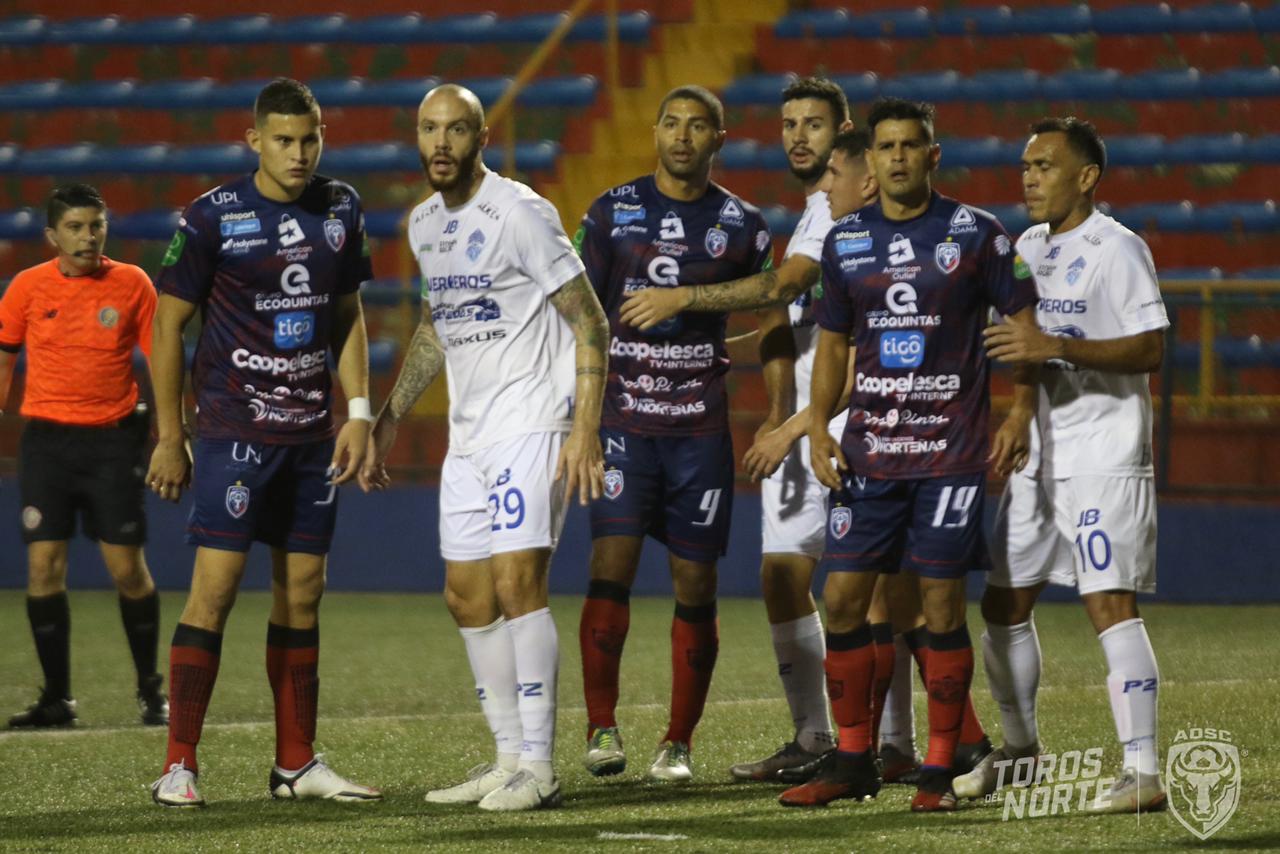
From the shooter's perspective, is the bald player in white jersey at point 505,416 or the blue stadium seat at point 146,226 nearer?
the bald player in white jersey at point 505,416

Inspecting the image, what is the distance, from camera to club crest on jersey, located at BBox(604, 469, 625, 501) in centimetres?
602

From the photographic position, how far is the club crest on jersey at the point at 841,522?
17.5 feet

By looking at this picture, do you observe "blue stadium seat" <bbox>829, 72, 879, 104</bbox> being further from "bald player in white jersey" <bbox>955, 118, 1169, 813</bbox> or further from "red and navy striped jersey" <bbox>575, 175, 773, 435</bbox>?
"bald player in white jersey" <bbox>955, 118, 1169, 813</bbox>

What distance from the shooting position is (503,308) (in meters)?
5.47

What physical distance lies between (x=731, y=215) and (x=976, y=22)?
9.53m

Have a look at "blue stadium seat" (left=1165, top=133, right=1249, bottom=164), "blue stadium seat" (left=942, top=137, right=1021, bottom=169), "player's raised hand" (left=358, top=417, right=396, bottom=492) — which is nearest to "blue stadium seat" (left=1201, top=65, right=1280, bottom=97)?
"blue stadium seat" (left=1165, top=133, right=1249, bottom=164)

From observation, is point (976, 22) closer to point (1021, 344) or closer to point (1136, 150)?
point (1136, 150)

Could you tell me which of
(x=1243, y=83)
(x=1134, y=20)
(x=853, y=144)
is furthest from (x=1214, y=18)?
(x=853, y=144)

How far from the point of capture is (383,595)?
447 inches

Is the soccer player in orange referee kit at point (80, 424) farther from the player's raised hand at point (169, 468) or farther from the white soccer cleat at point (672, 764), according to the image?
the white soccer cleat at point (672, 764)

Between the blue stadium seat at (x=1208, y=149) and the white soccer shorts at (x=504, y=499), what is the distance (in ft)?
31.2

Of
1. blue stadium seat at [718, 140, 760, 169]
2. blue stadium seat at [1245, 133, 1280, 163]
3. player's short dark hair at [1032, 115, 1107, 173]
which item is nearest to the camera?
player's short dark hair at [1032, 115, 1107, 173]

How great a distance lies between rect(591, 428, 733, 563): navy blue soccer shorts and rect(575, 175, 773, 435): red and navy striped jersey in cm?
6

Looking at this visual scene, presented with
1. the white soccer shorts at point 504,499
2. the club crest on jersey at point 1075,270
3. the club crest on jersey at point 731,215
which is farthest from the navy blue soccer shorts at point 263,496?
the club crest on jersey at point 1075,270
